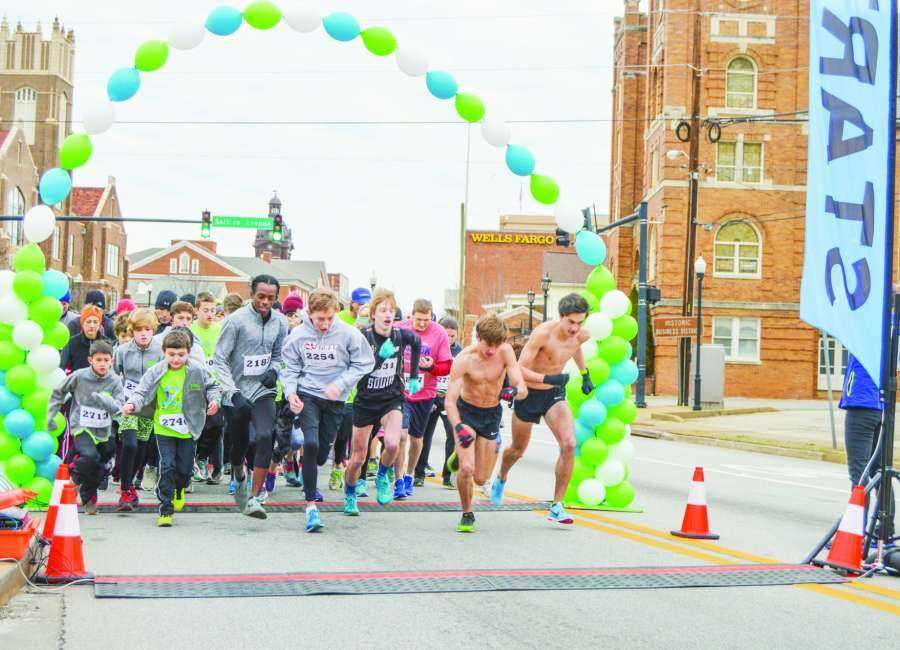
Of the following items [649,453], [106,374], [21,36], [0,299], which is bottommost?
[649,453]

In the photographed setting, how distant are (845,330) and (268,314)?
16.1 feet

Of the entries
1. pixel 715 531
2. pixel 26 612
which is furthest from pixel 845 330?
pixel 26 612

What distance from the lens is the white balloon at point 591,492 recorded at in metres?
11.1

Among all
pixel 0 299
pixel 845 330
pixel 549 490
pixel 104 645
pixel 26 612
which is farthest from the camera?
pixel 549 490

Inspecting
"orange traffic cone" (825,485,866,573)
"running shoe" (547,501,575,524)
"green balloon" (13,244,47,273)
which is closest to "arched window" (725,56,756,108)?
"running shoe" (547,501,575,524)

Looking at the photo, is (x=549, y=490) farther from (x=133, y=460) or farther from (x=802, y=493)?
(x=133, y=460)

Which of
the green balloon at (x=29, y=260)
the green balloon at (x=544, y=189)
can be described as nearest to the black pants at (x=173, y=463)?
the green balloon at (x=29, y=260)

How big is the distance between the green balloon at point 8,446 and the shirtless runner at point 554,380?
14.9ft

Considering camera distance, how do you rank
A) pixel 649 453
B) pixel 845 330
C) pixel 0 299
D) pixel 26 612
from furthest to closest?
pixel 649 453, pixel 0 299, pixel 845 330, pixel 26 612

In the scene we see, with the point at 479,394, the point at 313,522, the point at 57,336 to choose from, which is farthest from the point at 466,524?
the point at 57,336

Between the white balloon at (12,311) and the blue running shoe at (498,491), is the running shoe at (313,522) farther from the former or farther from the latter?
the white balloon at (12,311)

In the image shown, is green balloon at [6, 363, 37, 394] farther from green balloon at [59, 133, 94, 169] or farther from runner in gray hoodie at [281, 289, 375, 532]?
runner in gray hoodie at [281, 289, 375, 532]

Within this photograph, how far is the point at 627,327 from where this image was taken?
11.4 m

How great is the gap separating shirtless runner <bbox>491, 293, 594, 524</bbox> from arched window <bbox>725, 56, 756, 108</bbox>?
38.9 m
